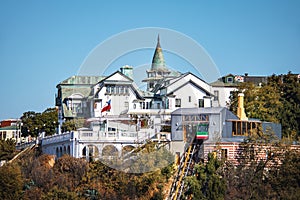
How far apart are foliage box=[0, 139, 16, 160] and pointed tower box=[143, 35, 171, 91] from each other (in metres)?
9.88

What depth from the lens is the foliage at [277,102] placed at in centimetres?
5512

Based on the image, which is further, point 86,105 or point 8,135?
point 8,135

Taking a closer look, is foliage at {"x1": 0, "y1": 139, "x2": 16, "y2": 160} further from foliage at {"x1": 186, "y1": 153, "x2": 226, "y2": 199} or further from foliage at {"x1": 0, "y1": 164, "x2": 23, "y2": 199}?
foliage at {"x1": 186, "y1": 153, "x2": 226, "y2": 199}

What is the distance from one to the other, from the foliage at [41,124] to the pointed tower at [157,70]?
35.2ft

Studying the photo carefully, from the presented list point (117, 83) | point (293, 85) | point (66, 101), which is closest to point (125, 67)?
point (117, 83)

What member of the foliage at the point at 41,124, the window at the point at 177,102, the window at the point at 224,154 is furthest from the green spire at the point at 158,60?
the foliage at the point at 41,124

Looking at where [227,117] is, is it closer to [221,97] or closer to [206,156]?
[206,156]

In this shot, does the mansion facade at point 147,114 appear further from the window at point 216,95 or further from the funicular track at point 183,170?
the funicular track at point 183,170

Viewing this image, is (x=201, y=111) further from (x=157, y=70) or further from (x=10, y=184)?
(x=10, y=184)

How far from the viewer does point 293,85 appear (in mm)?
59594

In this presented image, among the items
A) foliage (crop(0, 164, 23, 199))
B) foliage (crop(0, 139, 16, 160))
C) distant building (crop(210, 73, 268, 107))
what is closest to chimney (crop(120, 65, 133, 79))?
distant building (crop(210, 73, 268, 107))

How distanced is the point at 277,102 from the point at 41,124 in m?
20.8

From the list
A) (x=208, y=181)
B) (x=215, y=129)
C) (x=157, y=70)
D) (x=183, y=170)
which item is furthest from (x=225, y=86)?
(x=208, y=181)

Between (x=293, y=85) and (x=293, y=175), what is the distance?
56.4ft
